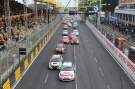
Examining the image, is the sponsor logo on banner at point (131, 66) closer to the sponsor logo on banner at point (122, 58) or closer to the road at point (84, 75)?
the road at point (84, 75)

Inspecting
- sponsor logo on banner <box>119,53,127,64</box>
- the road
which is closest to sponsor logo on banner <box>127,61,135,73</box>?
the road

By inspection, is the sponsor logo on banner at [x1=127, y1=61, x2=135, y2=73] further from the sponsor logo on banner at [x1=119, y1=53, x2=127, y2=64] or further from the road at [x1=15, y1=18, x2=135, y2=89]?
the sponsor logo on banner at [x1=119, y1=53, x2=127, y2=64]

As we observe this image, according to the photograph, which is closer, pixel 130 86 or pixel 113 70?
pixel 130 86

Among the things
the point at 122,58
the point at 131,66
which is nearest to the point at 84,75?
the point at 131,66

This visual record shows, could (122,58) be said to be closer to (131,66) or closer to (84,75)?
(131,66)

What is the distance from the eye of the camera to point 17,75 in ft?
70.6

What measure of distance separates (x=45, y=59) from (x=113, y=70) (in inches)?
370

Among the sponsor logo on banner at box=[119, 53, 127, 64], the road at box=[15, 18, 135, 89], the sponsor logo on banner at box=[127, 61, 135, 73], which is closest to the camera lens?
the road at box=[15, 18, 135, 89]

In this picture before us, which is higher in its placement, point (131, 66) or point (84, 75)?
point (131, 66)

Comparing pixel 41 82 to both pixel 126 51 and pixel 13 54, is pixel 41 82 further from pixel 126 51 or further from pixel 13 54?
pixel 126 51

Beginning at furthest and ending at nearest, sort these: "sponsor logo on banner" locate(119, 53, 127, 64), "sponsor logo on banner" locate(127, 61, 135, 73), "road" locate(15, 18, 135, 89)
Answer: "sponsor logo on banner" locate(119, 53, 127, 64) → "sponsor logo on banner" locate(127, 61, 135, 73) → "road" locate(15, 18, 135, 89)

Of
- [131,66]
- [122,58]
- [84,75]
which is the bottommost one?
[84,75]

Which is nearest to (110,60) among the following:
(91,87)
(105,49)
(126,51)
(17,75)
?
(126,51)

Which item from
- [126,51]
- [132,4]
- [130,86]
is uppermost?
[132,4]
